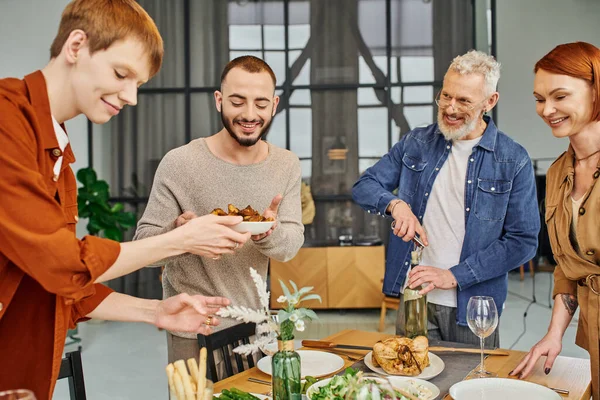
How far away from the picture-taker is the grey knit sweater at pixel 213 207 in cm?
226

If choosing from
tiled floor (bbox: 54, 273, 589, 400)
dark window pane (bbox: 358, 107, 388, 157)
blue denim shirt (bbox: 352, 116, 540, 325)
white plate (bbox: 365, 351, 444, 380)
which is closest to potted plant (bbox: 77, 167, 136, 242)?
tiled floor (bbox: 54, 273, 589, 400)

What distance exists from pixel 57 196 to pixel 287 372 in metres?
0.66

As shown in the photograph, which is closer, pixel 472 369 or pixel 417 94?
pixel 472 369

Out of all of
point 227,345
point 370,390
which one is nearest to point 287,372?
point 370,390

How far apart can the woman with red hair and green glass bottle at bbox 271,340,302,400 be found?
2.72 feet

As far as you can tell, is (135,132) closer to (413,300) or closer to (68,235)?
(413,300)

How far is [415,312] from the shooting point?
2219 millimetres

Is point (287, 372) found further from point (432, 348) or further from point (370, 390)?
point (432, 348)

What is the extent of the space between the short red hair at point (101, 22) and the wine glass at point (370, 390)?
0.85m

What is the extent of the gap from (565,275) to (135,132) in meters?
6.92

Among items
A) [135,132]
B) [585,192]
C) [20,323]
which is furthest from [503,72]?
[20,323]

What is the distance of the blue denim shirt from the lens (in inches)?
101

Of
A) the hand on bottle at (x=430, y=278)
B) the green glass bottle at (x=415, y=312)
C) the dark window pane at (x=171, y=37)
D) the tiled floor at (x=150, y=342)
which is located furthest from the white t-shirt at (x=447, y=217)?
the dark window pane at (x=171, y=37)

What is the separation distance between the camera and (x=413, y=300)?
87.8 inches
